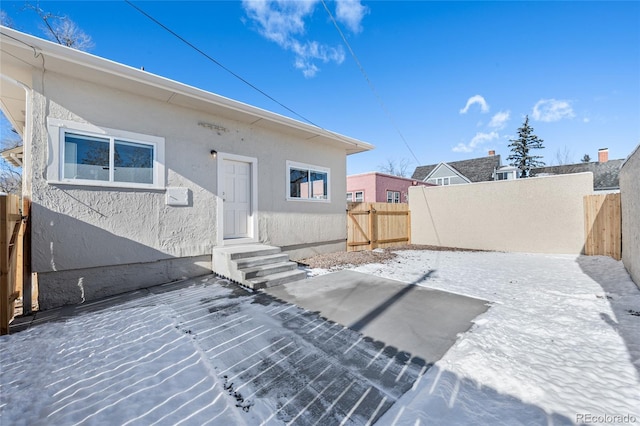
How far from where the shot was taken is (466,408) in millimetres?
1855

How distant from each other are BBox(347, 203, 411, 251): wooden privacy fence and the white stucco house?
123 inches

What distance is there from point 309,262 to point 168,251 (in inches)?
140

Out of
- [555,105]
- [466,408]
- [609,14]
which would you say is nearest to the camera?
[466,408]

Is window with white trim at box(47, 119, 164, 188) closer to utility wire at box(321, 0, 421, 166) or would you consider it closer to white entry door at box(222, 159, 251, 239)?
white entry door at box(222, 159, 251, 239)

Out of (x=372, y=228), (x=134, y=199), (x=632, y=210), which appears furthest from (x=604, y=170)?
(x=134, y=199)

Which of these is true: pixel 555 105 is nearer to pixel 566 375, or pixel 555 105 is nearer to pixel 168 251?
pixel 566 375

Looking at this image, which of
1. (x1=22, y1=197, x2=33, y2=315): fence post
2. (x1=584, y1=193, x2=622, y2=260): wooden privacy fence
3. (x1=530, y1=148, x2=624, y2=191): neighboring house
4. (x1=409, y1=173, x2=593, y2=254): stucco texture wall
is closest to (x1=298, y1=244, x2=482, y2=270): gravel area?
(x1=409, y1=173, x2=593, y2=254): stucco texture wall

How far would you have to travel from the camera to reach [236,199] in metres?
6.39

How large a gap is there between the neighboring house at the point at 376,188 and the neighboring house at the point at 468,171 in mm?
7966

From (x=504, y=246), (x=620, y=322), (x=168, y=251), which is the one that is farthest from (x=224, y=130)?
(x=504, y=246)

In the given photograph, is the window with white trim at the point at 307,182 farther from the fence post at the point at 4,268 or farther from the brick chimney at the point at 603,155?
the brick chimney at the point at 603,155

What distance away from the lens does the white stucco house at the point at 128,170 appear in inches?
158

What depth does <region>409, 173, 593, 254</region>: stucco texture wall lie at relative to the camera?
8.23 m

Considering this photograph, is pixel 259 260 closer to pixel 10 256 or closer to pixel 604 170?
pixel 10 256
